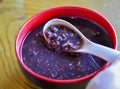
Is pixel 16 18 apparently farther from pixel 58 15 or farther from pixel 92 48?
pixel 92 48

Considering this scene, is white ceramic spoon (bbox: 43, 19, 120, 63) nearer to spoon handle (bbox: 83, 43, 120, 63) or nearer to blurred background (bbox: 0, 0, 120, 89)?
spoon handle (bbox: 83, 43, 120, 63)

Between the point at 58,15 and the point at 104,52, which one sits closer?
the point at 104,52

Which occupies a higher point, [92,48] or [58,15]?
[58,15]

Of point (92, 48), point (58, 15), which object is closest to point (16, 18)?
point (58, 15)

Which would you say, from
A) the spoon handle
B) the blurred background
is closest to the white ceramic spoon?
the spoon handle

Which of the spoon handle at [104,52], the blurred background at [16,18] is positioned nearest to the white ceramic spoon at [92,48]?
the spoon handle at [104,52]

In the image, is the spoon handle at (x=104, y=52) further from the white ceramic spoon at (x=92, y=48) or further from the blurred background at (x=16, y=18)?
the blurred background at (x=16, y=18)
